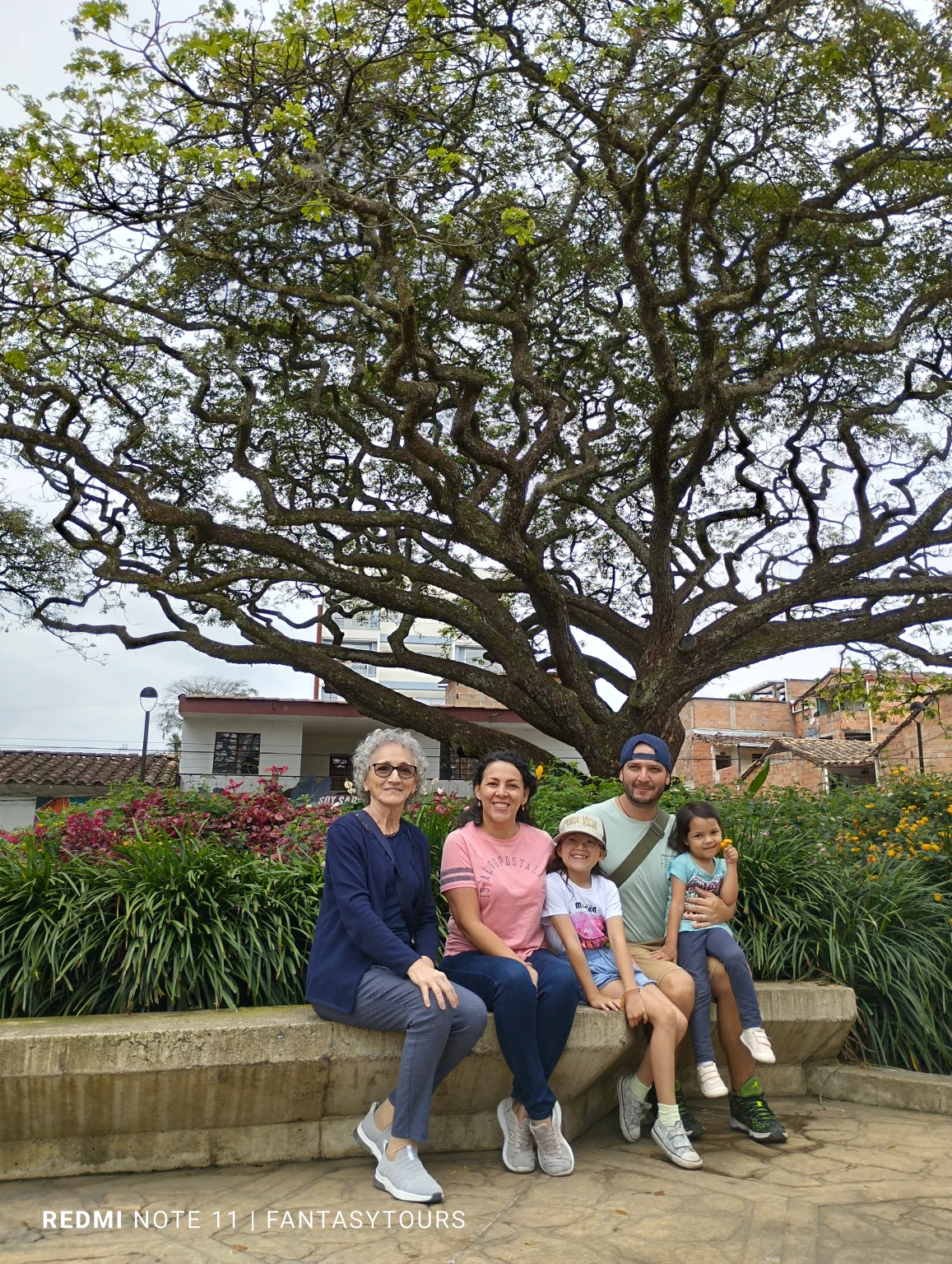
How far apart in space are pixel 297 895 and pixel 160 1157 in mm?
1230

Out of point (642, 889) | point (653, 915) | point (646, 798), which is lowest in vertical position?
point (653, 915)

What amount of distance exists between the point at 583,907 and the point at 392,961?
97 centimetres

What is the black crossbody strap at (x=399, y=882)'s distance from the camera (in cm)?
396

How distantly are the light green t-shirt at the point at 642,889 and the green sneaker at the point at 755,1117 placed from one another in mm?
712

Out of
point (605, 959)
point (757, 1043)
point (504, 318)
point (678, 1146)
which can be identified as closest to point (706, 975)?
point (757, 1043)

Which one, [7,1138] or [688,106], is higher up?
[688,106]

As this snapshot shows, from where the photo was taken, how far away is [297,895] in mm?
4633

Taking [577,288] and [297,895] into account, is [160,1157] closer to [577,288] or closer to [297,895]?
[297,895]

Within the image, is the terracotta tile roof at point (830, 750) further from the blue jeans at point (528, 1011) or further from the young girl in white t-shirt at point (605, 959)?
the blue jeans at point (528, 1011)

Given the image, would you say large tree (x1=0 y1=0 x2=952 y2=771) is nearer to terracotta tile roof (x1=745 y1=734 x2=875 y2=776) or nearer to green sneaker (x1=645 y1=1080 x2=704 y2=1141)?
green sneaker (x1=645 y1=1080 x2=704 y2=1141)

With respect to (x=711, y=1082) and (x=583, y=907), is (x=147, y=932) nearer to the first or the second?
(x=583, y=907)

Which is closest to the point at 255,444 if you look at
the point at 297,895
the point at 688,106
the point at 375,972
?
the point at 688,106

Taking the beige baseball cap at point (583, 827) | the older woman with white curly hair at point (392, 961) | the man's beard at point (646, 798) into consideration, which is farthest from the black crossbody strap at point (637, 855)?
the older woman with white curly hair at point (392, 961)

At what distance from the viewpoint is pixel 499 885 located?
4.08m
